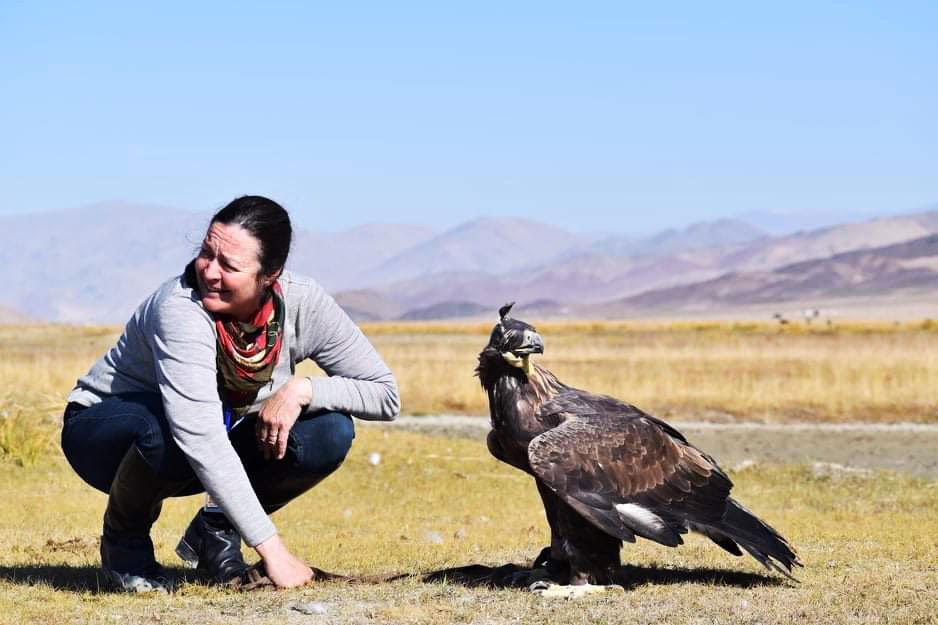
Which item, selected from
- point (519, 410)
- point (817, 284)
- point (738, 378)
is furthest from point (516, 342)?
point (817, 284)

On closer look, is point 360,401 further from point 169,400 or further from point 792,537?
point 792,537

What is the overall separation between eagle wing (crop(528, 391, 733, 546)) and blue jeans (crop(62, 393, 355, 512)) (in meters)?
1.20

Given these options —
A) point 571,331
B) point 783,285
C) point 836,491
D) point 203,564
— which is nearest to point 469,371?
point 836,491

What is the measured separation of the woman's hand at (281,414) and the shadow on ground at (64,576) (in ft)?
3.64

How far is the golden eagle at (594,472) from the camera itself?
7.02 metres

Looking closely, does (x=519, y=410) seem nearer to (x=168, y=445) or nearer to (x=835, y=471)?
(x=168, y=445)

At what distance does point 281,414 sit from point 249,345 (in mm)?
427

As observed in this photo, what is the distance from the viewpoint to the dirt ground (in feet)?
57.8

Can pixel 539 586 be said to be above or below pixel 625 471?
below

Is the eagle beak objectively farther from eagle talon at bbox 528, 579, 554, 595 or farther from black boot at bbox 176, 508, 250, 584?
black boot at bbox 176, 508, 250, 584

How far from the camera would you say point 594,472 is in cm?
707

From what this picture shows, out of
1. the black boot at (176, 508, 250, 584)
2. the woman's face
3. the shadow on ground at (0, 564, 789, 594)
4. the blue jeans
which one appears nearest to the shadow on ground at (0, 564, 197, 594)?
the shadow on ground at (0, 564, 789, 594)

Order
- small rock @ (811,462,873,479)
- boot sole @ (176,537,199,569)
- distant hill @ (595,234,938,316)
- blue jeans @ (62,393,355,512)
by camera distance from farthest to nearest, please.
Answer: distant hill @ (595,234,938,316) < small rock @ (811,462,873,479) < boot sole @ (176,537,199,569) < blue jeans @ (62,393,355,512)

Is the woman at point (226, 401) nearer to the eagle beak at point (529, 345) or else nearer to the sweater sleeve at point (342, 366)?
the sweater sleeve at point (342, 366)
